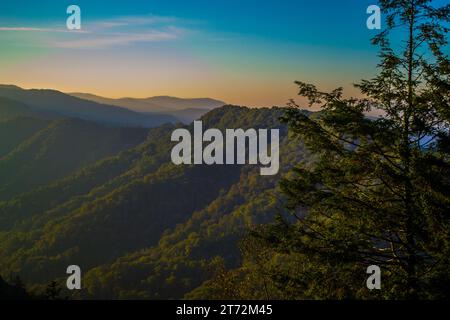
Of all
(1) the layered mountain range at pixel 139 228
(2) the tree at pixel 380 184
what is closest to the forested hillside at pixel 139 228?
(1) the layered mountain range at pixel 139 228

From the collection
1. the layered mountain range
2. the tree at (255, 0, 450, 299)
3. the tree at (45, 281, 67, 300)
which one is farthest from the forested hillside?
the tree at (255, 0, 450, 299)

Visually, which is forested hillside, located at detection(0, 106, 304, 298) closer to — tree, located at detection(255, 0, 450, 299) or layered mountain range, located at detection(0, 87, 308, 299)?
layered mountain range, located at detection(0, 87, 308, 299)

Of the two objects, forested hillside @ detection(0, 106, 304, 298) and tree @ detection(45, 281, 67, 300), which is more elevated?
tree @ detection(45, 281, 67, 300)

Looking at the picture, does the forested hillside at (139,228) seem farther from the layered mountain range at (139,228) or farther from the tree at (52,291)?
the tree at (52,291)

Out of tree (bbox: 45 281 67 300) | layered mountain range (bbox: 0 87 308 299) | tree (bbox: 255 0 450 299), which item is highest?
tree (bbox: 255 0 450 299)

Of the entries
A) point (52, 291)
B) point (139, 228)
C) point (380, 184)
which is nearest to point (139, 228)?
point (139, 228)

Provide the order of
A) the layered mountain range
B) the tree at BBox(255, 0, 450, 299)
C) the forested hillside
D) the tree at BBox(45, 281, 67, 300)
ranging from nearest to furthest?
the tree at BBox(255, 0, 450, 299) → the tree at BBox(45, 281, 67, 300) → the layered mountain range → the forested hillside
